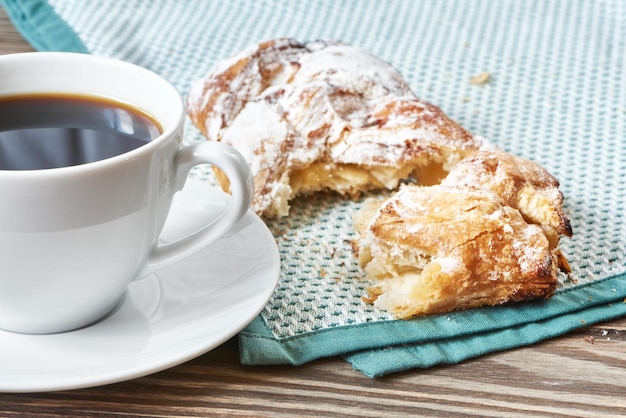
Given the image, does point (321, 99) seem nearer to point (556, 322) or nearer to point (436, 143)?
point (436, 143)

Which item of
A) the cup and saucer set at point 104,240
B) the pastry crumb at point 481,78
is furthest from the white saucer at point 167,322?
the pastry crumb at point 481,78

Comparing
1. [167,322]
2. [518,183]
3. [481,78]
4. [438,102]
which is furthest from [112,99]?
[481,78]

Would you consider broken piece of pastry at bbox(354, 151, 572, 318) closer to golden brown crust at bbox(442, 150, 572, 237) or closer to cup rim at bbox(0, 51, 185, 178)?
golden brown crust at bbox(442, 150, 572, 237)

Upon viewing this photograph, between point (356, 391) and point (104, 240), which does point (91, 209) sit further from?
point (356, 391)

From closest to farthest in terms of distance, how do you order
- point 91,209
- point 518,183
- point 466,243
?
point 91,209 → point 466,243 → point 518,183

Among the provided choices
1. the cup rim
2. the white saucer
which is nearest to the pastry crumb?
the white saucer

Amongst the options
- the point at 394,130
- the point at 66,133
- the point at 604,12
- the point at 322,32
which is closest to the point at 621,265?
the point at 394,130
